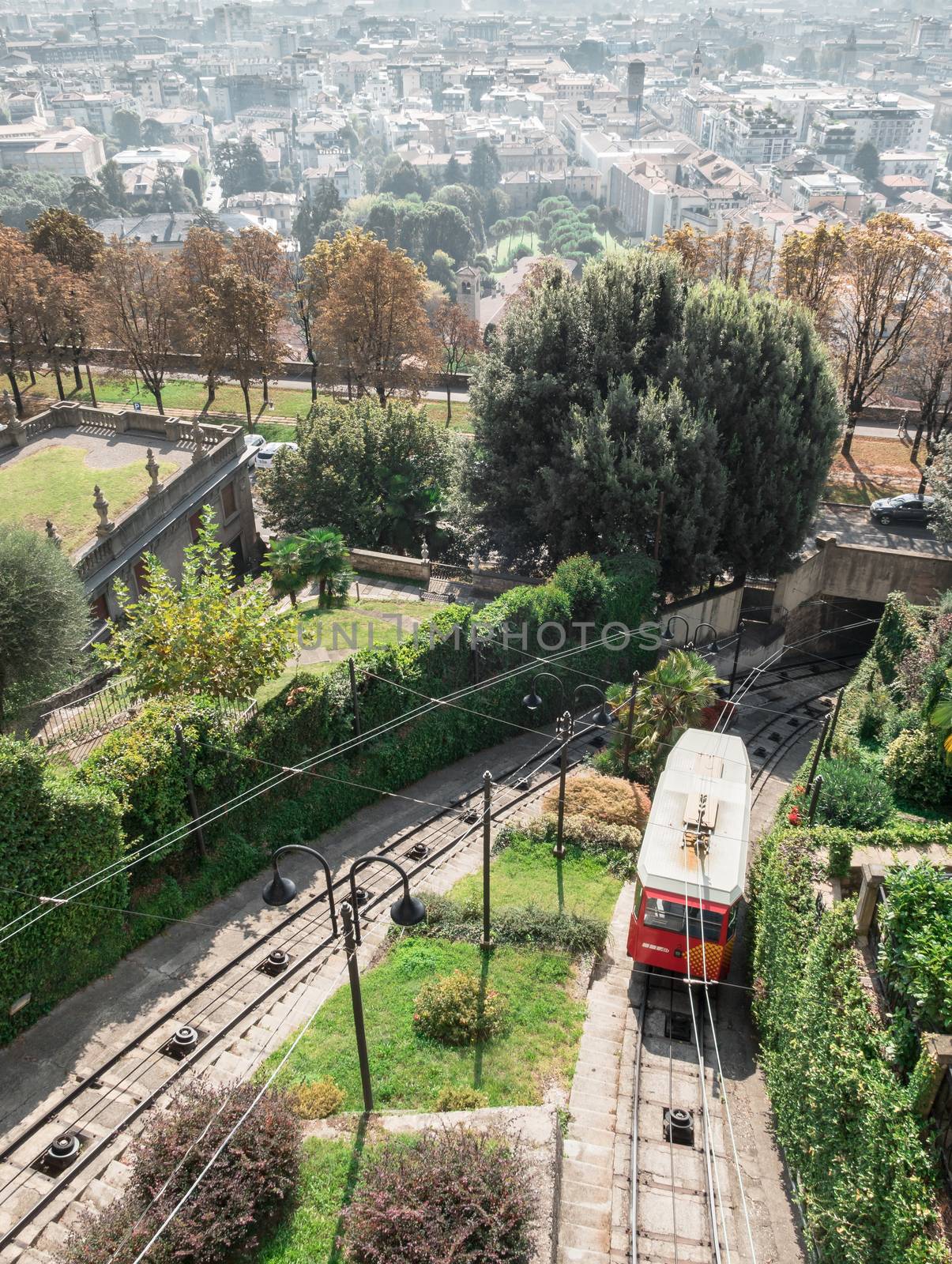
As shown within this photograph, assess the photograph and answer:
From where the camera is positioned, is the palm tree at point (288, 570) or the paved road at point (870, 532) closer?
the palm tree at point (288, 570)

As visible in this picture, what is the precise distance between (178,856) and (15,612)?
8.72m

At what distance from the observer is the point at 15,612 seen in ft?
83.0

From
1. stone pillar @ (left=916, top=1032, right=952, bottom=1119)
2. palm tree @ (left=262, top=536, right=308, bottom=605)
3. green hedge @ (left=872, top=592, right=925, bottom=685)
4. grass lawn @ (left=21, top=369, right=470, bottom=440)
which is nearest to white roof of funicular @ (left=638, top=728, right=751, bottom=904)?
stone pillar @ (left=916, top=1032, right=952, bottom=1119)

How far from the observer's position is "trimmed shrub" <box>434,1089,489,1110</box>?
1628cm

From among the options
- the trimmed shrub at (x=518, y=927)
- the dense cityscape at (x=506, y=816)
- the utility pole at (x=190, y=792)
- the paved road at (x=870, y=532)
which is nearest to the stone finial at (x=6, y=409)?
the dense cityscape at (x=506, y=816)

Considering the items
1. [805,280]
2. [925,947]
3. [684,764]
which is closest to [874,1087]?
[925,947]

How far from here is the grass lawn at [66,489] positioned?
35.6 metres

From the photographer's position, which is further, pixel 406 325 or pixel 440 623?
pixel 406 325

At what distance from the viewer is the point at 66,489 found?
125 ft

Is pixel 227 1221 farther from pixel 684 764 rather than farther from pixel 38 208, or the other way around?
pixel 38 208

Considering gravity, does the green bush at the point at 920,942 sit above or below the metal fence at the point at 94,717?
above

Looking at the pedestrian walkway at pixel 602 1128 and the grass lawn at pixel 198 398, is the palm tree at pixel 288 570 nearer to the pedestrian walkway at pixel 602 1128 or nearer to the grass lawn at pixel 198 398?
the pedestrian walkway at pixel 602 1128

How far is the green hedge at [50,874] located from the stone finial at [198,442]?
935 inches

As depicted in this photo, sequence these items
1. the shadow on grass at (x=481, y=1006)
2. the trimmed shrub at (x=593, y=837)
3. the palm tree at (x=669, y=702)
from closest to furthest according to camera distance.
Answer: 1. the shadow on grass at (x=481, y=1006)
2. the trimmed shrub at (x=593, y=837)
3. the palm tree at (x=669, y=702)
